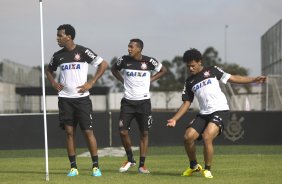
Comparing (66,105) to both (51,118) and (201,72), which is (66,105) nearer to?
(201,72)

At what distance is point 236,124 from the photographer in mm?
22750

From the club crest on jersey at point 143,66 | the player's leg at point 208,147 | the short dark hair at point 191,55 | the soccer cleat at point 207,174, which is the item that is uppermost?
the short dark hair at point 191,55

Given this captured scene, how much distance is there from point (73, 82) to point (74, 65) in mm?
261

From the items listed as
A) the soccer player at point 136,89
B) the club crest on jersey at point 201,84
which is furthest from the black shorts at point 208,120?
the soccer player at point 136,89

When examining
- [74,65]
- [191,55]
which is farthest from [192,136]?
[74,65]

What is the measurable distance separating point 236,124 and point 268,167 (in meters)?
10.3

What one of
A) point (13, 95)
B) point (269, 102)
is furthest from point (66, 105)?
point (13, 95)

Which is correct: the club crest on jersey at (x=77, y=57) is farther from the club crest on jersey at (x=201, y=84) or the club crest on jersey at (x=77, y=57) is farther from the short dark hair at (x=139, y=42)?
the club crest on jersey at (x=201, y=84)

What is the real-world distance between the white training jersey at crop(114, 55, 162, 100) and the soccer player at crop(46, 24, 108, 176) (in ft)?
3.48

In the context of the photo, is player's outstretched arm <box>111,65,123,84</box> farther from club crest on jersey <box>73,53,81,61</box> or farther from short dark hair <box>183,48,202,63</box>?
short dark hair <box>183,48,202,63</box>

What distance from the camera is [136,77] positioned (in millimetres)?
12531

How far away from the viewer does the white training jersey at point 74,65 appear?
11.4m

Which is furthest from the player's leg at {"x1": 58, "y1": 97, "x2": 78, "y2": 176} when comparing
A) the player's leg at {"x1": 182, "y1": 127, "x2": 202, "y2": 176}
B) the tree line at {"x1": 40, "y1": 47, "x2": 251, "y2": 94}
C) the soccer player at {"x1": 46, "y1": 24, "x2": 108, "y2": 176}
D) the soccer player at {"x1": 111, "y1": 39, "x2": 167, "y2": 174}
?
the tree line at {"x1": 40, "y1": 47, "x2": 251, "y2": 94}

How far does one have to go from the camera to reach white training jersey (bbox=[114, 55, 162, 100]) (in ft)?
41.1
